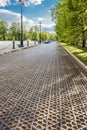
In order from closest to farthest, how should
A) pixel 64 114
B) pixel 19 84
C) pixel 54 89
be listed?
pixel 64 114 → pixel 54 89 → pixel 19 84

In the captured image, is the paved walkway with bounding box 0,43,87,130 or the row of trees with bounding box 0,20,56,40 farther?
the row of trees with bounding box 0,20,56,40

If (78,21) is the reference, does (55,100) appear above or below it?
below

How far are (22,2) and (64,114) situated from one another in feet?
130

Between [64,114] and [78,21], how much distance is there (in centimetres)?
1996

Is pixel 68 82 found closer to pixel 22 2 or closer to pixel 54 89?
pixel 54 89

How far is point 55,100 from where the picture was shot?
229 inches

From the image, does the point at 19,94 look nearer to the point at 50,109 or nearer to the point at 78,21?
the point at 50,109

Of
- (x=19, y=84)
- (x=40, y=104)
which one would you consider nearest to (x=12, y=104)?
(x=40, y=104)

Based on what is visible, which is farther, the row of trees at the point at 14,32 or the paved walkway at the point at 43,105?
the row of trees at the point at 14,32

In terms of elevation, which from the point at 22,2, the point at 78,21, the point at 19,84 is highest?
the point at 22,2

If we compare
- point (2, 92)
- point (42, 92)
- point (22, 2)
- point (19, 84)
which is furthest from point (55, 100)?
point (22, 2)

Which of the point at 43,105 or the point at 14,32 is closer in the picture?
the point at 43,105

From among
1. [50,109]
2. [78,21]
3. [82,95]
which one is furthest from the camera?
[78,21]

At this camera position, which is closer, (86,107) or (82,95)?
(86,107)
